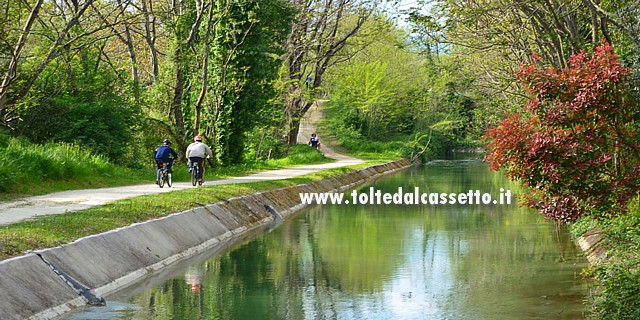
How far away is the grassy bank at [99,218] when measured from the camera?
592 inches

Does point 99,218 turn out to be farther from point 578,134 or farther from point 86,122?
point 86,122

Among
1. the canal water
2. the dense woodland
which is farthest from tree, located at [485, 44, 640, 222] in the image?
the canal water

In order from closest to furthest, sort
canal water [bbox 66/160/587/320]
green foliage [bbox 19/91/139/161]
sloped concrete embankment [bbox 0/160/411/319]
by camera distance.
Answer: sloped concrete embankment [bbox 0/160/411/319]
canal water [bbox 66/160/587/320]
green foliage [bbox 19/91/139/161]

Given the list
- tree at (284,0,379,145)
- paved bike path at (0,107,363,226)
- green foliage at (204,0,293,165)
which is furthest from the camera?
tree at (284,0,379,145)

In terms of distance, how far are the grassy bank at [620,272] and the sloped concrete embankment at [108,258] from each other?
726 cm

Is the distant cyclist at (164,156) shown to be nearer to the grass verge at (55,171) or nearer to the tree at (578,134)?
the grass verge at (55,171)

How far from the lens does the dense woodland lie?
15070 mm

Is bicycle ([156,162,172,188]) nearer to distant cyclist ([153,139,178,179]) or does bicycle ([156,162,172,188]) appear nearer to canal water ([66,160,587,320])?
distant cyclist ([153,139,178,179])

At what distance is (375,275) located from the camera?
17.5 m

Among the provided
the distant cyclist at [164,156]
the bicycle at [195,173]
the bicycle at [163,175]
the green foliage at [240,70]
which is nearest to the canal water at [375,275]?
the bicycle at [195,173]

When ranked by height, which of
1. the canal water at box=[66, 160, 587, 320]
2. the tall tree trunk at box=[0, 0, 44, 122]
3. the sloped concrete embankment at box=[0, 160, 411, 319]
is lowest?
the canal water at box=[66, 160, 587, 320]

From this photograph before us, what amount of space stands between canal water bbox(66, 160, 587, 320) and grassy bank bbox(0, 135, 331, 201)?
19.4 ft

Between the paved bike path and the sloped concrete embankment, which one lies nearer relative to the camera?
the sloped concrete embankment

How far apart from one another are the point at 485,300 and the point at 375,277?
9.49ft
